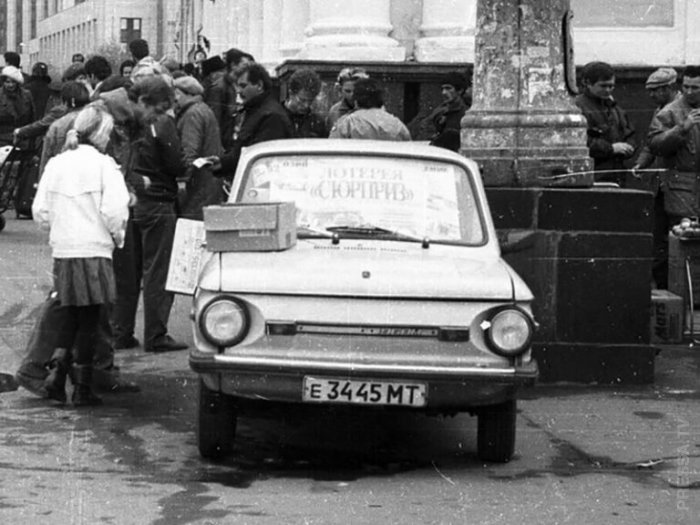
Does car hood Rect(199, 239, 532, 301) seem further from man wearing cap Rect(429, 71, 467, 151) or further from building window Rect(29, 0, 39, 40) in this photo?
building window Rect(29, 0, 39, 40)

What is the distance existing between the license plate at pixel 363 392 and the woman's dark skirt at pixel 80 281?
2.15m

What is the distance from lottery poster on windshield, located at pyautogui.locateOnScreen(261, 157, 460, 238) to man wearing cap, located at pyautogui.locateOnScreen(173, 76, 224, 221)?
372 cm

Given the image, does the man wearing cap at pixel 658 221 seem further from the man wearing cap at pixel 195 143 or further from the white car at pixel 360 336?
the white car at pixel 360 336

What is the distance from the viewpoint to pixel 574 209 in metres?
11.6

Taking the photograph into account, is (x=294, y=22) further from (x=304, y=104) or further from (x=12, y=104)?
(x=304, y=104)

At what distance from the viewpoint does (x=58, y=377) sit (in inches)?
418

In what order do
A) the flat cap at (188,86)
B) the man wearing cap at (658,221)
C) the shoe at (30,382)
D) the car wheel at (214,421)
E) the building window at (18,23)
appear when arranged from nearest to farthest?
the car wheel at (214,421), the shoe at (30,382), the flat cap at (188,86), the man wearing cap at (658,221), the building window at (18,23)

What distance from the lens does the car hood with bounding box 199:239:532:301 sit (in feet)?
28.5

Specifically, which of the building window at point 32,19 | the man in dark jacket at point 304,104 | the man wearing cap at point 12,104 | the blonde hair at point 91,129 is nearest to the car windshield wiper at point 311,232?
the blonde hair at point 91,129

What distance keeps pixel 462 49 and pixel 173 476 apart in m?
12.4

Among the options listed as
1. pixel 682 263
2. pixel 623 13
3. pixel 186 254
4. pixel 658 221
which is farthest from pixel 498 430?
pixel 623 13

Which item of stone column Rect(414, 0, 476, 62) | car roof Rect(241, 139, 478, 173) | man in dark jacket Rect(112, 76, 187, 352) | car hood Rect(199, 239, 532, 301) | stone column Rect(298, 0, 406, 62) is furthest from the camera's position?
stone column Rect(414, 0, 476, 62)

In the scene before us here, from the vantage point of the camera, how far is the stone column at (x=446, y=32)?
20375 millimetres

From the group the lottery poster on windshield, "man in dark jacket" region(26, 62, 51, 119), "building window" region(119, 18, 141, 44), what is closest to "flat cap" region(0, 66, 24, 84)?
"man in dark jacket" region(26, 62, 51, 119)
